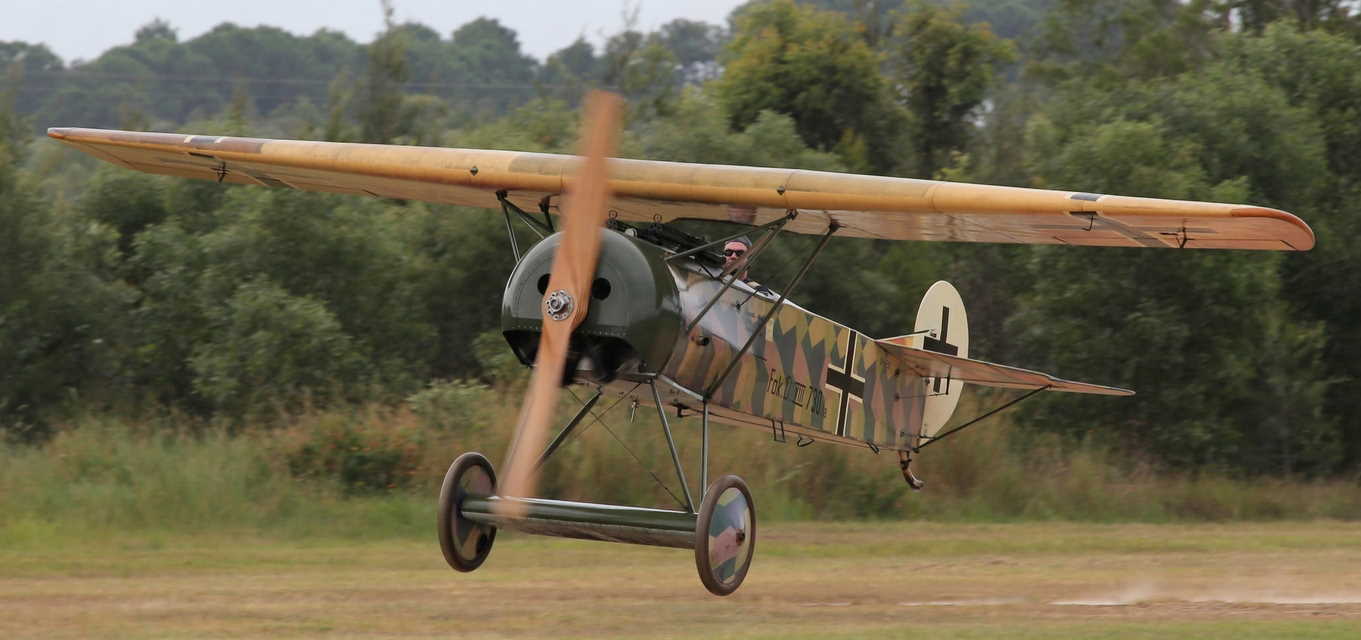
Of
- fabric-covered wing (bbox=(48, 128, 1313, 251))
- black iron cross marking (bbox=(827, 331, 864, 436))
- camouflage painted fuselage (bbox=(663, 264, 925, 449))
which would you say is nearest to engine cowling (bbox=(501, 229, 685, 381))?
camouflage painted fuselage (bbox=(663, 264, 925, 449))

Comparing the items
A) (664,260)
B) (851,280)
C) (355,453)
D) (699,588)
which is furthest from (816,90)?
(664,260)

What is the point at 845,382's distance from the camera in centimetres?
1130

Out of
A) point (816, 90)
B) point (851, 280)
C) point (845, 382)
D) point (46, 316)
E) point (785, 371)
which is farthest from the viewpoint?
point (816, 90)

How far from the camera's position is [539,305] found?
8.33 m

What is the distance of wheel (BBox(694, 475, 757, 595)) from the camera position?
8.40 m

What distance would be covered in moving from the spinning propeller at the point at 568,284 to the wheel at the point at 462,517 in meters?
0.50

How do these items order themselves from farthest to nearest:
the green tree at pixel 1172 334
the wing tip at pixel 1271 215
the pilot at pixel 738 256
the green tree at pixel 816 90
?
1. the green tree at pixel 816 90
2. the green tree at pixel 1172 334
3. the pilot at pixel 738 256
4. the wing tip at pixel 1271 215

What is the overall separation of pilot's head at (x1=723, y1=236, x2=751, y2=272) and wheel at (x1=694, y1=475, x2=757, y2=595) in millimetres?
1531

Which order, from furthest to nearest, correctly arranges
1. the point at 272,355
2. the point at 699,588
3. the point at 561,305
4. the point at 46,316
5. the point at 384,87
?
the point at 384,87, the point at 46,316, the point at 272,355, the point at 699,588, the point at 561,305

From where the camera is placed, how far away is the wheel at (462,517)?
28.5 feet

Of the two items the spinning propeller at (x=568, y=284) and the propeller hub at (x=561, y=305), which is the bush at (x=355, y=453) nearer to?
the spinning propeller at (x=568, y=284)

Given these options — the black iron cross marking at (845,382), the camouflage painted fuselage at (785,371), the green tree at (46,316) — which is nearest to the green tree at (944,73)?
the green tree at (46,316)

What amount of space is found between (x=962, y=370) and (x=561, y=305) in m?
5.22

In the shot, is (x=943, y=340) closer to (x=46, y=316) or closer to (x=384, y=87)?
(x=46, y=316)
